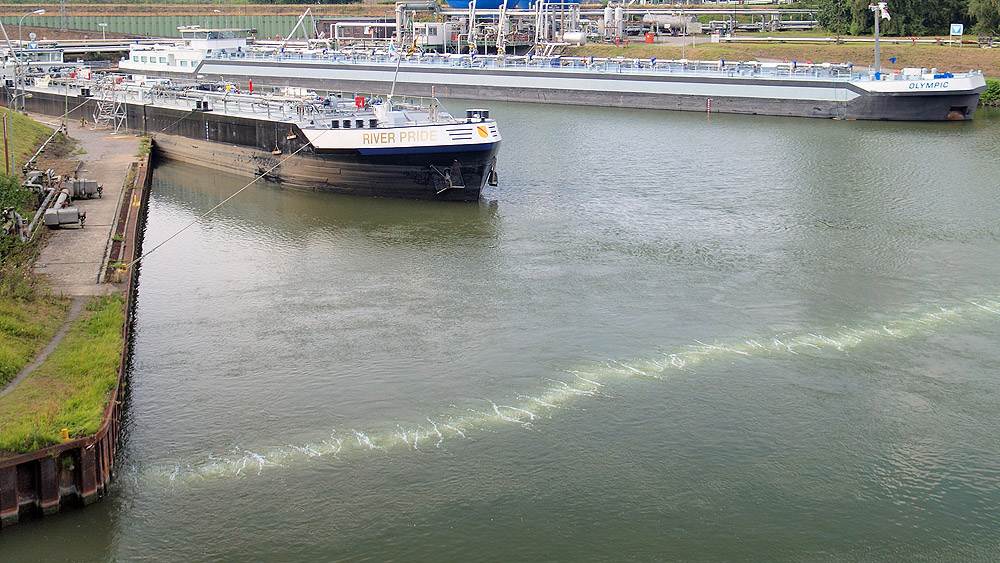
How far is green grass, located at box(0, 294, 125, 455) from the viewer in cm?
1211

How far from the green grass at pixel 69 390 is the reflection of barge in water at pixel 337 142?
1381 centimetres

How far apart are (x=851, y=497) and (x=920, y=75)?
39.8m

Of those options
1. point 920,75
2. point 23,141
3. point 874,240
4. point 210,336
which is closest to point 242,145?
point 23,141

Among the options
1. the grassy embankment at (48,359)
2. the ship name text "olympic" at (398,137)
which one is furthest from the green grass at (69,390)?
the ship name text "olympic" at (398,137)

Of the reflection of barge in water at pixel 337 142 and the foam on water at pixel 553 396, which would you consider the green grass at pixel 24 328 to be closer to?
the foam on water at pixel 553 396

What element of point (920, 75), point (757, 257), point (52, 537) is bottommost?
point (52, 537)

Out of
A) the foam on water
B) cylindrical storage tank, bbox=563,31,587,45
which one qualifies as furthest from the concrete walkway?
cylindrical storage tank, bbox=563,31,587,45

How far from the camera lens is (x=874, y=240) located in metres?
25.3

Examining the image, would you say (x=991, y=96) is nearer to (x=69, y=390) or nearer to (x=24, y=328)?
(x=24, y=328)

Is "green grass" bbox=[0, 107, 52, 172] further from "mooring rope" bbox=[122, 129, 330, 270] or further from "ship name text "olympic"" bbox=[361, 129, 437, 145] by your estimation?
"ship name text "olympic"" bbox=[361, 129, 437, 145]

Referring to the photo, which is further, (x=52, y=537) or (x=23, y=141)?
(x=23, y=141)

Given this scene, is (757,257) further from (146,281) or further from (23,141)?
(23,141)

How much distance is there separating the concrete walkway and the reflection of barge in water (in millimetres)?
3968

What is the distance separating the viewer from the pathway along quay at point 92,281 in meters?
12.0
